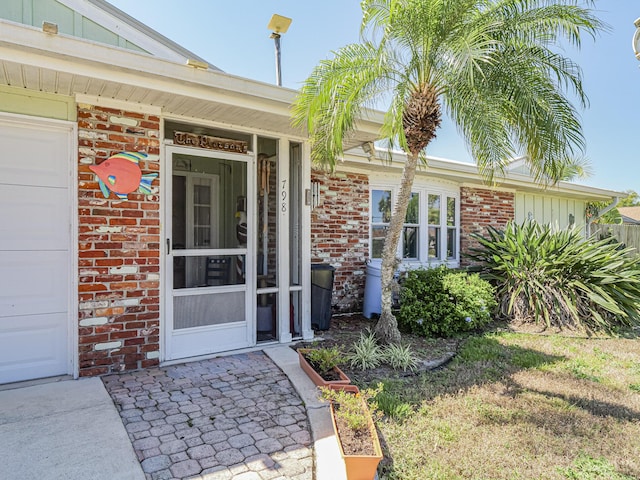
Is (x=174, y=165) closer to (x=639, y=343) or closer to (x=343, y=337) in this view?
(x=343, y=337)

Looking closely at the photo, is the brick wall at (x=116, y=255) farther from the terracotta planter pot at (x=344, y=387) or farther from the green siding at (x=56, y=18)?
the terracotta planter pot at (x=344, y=387)

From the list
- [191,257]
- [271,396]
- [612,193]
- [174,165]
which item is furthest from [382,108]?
[612,193]

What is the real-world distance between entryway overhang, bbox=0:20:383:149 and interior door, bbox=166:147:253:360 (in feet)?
1.74

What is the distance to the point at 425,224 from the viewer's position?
8094 mm

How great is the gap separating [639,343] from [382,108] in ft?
15.6

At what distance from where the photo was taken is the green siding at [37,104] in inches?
134

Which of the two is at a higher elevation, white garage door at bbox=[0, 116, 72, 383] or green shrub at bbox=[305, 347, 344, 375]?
white garage door at bbox=[0, 116, 72, 383]

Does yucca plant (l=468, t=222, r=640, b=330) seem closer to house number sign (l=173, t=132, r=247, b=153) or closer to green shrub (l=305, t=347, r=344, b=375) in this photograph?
green shrub (l=305, t=347, r=344, b=375)

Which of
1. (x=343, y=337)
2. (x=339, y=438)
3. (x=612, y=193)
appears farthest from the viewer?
(x=612, y=193)

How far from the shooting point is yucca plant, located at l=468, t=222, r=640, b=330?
19.6 ft

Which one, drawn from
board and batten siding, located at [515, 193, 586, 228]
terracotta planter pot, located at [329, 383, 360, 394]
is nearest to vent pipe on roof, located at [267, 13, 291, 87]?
terracotta planter pot, located at [329, 383, 360, 394]

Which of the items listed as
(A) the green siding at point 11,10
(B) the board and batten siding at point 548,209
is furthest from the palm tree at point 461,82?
(B) the board and batten siding at point 548,209

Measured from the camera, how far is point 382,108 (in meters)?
4.58

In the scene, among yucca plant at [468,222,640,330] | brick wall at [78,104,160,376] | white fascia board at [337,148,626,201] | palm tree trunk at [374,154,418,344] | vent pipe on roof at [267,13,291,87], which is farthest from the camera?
white fascia board at [337,148,626,201]
